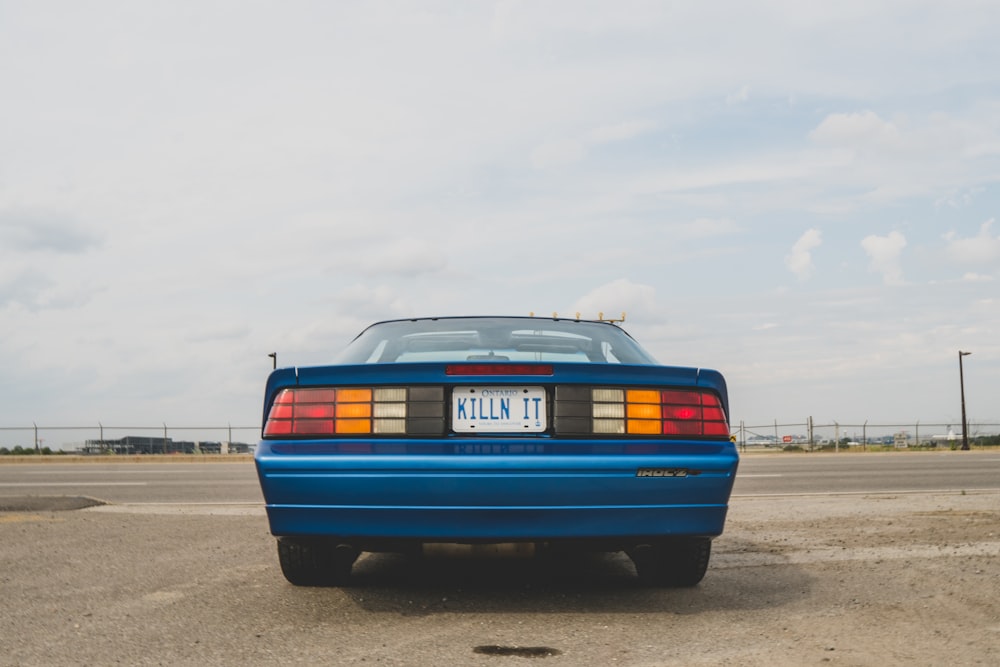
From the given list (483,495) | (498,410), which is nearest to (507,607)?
(483,495)

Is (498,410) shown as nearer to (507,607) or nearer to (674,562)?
(507,607)

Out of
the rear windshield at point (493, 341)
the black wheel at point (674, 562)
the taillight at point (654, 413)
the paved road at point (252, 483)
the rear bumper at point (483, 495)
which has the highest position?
A: the rear windshield at point (493, 341)

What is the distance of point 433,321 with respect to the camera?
17.5ft

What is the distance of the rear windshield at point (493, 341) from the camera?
4.84m

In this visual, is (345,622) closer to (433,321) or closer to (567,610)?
(567,610)

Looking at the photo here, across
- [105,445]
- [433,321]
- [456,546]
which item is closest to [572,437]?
[456,546]

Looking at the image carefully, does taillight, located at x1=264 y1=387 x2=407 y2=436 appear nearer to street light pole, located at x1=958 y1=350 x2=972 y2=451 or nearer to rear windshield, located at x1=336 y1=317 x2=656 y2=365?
rear windshield, located at x1=336 y1=317 x2=656 y2=365

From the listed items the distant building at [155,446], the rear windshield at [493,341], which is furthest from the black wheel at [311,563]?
the distant building at [155,446]

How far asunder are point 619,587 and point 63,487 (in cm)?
1011

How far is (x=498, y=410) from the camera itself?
396cm

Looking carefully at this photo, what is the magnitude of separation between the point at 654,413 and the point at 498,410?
676 millimetres

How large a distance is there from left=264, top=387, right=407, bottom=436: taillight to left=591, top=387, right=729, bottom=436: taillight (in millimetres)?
840

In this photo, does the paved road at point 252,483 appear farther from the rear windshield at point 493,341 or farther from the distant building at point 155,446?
the distant building at point 155,446

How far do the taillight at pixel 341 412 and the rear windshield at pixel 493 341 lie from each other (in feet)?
2.20
